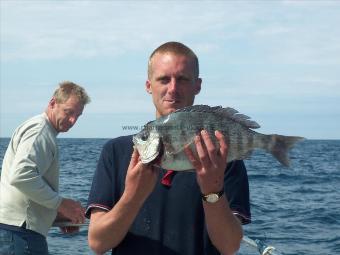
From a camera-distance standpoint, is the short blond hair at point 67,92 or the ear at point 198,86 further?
the short blond hair at point 67,92

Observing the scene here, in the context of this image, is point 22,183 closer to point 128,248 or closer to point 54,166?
point 54,166

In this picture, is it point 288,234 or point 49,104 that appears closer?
point 49,104

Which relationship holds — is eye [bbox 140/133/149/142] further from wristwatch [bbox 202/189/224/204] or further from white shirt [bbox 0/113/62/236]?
white shirt [bbox 0/113/62/236]

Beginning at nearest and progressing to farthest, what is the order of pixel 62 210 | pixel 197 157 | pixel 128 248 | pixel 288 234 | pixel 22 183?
pixel 197 157 < pixel 128 248 < pixel 22 183 < pixel 62 210 < pixel 288 234

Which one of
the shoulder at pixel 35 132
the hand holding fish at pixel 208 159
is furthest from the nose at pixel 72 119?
the hand holding fish at pixel 208 159

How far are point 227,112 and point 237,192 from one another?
61cm

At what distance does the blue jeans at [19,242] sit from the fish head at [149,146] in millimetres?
2708

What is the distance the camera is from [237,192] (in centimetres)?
385

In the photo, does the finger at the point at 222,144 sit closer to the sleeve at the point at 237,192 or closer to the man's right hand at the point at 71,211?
the sleeve at the point at 237,192

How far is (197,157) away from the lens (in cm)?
344

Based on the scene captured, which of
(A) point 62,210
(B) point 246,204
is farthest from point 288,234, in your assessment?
(B) point 246,204

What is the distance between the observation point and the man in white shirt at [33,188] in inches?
222

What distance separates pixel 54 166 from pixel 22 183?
1.80 feet

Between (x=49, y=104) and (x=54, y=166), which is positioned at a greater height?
(x=49, y=104)
